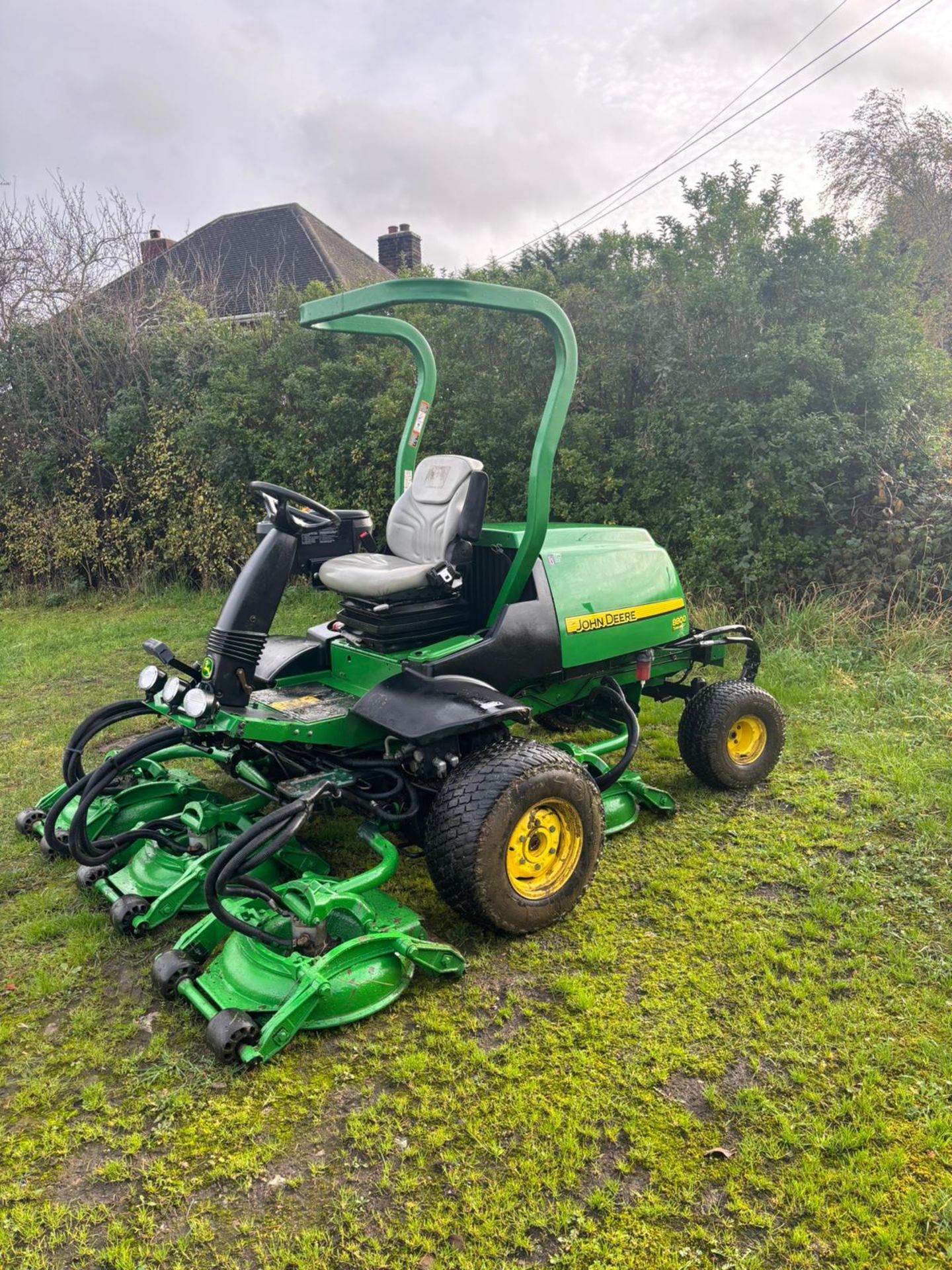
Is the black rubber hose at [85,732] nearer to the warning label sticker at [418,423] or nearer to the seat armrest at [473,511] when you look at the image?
the seat armrest at [473,511]

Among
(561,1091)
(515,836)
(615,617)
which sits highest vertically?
A: (615,617)

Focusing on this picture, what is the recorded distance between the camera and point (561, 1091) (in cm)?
226

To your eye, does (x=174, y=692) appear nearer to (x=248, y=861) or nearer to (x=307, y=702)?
(x=307, y=702)

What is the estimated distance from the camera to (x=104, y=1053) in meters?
2.42

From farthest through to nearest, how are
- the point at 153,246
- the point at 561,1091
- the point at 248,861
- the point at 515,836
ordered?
the point at 153,246, the point at 515,836, the point at 248,861, the point at 561,1091

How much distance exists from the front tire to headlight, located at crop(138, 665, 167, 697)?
3.79ft

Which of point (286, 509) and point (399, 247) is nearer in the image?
point (286, 509)

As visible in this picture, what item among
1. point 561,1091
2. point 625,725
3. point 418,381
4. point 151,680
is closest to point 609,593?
point 625,725

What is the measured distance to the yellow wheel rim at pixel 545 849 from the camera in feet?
9.62

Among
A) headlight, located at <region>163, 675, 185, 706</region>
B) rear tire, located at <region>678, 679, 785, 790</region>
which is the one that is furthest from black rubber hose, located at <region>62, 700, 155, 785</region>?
rear tire, located at <region>678, 679, 785, 790</region>

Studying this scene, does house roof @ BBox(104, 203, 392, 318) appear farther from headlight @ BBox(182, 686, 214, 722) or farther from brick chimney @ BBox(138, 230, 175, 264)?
headlight @ BBox(182, 686, 214, 722)

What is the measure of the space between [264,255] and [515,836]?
49.2ft

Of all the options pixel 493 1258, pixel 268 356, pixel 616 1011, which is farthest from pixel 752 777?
pixel 268 356

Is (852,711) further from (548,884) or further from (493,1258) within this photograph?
(493,1258)
